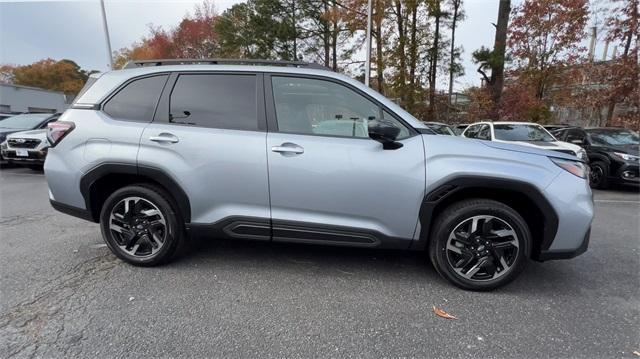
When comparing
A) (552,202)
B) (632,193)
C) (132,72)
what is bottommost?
(632,193)

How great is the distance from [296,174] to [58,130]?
7.47 feet

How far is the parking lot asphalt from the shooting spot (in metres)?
2.19

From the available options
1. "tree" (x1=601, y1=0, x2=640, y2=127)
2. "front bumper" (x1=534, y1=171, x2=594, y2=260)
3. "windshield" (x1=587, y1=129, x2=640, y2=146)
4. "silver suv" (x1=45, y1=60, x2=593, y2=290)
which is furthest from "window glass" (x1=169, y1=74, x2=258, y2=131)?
"tree" (x1=601, y1=0, x2=640, y2=127)

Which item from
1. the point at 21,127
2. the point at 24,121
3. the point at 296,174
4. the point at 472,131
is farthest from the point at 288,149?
the point at 24,121

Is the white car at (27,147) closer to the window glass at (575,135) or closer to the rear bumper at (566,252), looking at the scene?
the rear bumper at (566,252)

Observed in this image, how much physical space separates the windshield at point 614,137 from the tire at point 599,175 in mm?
620

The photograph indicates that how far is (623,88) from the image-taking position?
11297 millimetres

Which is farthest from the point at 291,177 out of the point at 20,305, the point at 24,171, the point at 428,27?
the point at 428,27

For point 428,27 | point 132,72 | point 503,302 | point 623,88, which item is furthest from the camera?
point 428,27

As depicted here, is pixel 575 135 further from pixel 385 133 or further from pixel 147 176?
pixel 147 176

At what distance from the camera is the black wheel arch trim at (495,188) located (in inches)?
105

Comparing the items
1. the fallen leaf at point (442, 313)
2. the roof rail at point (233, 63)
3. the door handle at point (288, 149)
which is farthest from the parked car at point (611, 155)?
the door handle at point (288, 149)

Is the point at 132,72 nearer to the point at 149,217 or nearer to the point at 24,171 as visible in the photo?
the point at 149,217

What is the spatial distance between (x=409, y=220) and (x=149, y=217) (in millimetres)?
2354
